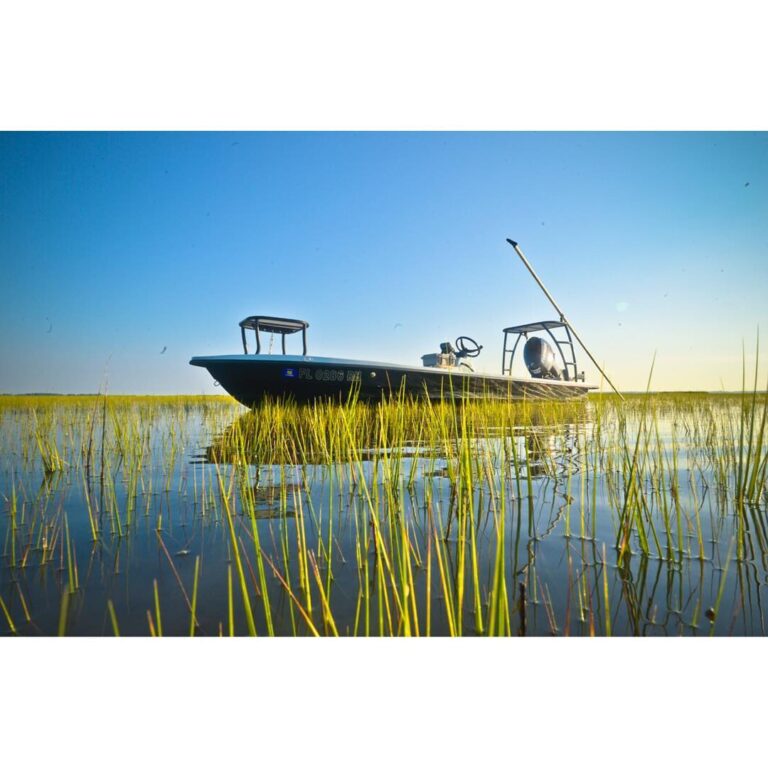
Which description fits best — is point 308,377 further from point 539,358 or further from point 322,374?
point 539,358

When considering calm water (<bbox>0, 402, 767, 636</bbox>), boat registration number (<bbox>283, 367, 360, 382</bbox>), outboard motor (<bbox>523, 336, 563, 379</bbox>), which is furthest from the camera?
outboard motor (<bbox>523, 336, 563, 379</bbox>)

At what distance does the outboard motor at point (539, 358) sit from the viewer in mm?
8914

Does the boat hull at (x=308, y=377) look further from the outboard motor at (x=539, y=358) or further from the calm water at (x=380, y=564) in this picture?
the outboard motor at (x=539, y=358)

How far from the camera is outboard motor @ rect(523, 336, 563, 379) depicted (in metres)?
8.91

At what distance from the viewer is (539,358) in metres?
8.91

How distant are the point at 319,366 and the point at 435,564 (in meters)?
4.29

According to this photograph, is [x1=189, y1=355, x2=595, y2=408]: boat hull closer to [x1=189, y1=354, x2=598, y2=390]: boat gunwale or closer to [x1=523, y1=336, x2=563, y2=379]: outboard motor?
[x1=189, y1=354, x2=598, y2=390]: boat gunwale

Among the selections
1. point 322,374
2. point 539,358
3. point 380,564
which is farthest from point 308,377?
point 539,358

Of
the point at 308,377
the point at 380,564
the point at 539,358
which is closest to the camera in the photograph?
the point at 380,564

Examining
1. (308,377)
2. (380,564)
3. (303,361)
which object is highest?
(303,361)

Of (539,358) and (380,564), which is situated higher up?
(539,358)

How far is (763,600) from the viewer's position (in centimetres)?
103

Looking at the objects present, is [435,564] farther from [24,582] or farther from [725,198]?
[725,198]

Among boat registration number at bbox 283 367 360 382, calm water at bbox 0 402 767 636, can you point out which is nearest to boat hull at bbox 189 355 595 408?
boat registration number at bbox 283 367 360 382
